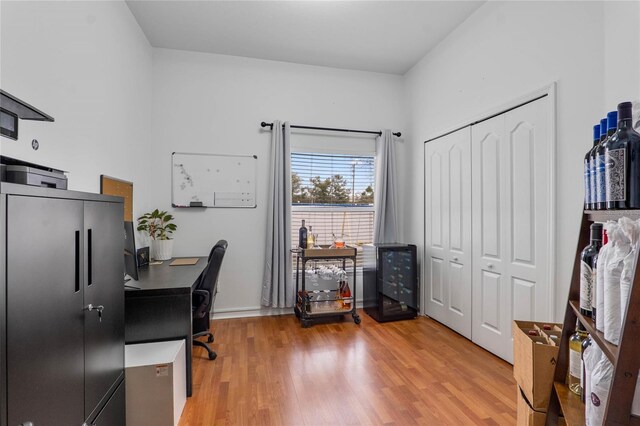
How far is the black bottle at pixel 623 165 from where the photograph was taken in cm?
86

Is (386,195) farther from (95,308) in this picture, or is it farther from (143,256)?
(95,308)

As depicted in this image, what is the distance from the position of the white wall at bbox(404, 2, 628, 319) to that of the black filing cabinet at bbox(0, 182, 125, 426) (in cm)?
262

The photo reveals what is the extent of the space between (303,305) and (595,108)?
2848mm

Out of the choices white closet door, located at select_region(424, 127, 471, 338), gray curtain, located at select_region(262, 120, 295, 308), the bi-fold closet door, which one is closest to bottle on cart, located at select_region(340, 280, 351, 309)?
gray curtain, located at select_region(262, 120, 295, 308)

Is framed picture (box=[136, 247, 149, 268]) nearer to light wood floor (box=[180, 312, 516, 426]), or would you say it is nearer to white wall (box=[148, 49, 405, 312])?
white wall (box=[148, 49, 405, 312])

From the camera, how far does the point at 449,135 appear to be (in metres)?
3.16

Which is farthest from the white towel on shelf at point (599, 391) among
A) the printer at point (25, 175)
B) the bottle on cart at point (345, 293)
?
the bottle on cart at point (345, 293)

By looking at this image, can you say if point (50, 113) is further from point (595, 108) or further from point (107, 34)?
point (595, 108)

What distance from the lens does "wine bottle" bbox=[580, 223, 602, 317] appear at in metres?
1.06

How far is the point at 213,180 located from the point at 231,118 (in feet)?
2.46

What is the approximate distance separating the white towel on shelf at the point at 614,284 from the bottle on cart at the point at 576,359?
0.38 metres

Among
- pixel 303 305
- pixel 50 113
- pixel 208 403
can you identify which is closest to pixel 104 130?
pixel 50 113

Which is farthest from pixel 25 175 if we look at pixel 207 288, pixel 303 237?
pixel 303 237

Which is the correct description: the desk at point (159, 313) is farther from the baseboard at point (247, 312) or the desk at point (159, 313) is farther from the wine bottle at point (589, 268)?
the wine bottle at point (589, 268)
